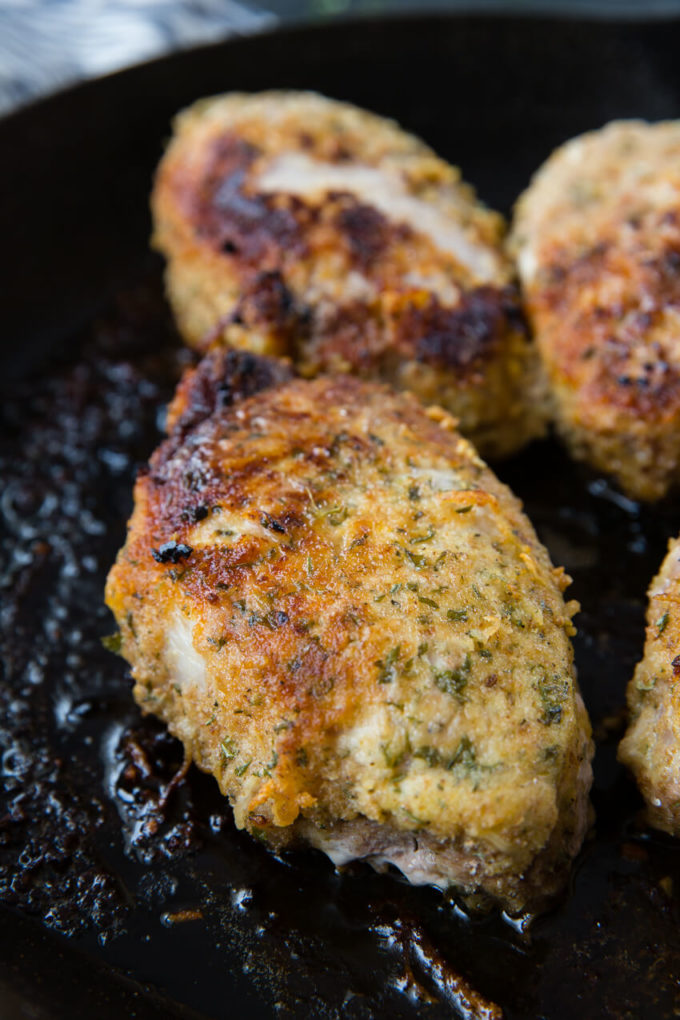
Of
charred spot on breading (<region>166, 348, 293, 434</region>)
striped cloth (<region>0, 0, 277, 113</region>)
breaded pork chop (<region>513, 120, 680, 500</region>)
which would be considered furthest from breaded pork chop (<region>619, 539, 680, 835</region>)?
striped cloth (<region>0, 0, 277, 113</region>)

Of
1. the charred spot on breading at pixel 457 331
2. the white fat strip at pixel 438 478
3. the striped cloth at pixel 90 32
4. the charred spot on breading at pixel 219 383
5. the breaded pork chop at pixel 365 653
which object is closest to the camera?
the breaded pork chop at pixel 365 653

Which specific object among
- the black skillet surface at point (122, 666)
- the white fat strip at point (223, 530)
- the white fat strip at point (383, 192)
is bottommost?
the black skillet surface at point (122, 666)

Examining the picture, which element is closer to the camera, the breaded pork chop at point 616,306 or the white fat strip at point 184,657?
the white fat strip at point 184,657

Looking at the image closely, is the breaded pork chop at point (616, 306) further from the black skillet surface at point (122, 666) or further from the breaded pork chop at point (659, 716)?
the breaded pork chop at point (659, 716)

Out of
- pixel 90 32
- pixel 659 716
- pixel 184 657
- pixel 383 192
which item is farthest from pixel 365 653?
pixel 90 32

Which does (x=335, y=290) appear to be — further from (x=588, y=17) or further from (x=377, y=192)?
(x=588, y=17)

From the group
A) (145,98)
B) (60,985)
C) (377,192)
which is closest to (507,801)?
(60,985)

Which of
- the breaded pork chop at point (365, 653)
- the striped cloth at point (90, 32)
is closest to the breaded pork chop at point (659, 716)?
the breaded pork chop at point (365, 653)

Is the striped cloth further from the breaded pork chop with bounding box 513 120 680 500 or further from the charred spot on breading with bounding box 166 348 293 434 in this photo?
the charred spot on breading with bounding box 166 348 293 434
